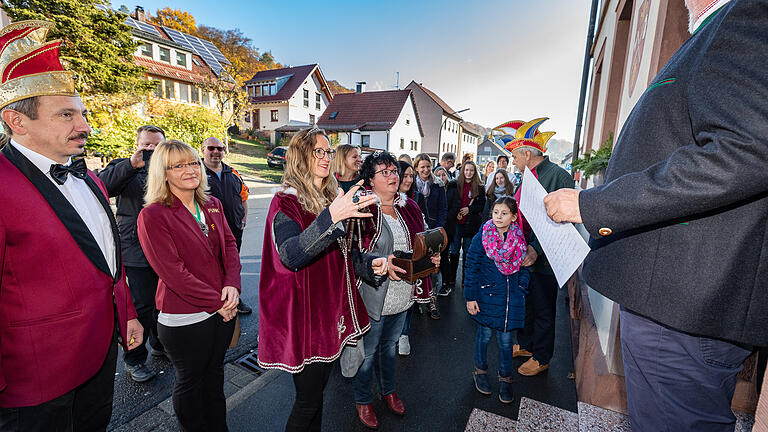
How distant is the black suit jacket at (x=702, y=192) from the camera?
88 cm

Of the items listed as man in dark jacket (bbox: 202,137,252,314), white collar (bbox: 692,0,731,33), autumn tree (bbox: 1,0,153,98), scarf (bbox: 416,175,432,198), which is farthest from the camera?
autumn tree (bbox: 1,0,153,98)

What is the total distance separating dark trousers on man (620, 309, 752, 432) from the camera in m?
1.06

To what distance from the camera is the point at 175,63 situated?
29.3m

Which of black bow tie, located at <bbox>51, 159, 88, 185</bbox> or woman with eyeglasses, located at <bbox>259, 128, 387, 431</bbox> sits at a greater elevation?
black bow tie, located at <bbox>51, 159, 88, 185</bbox>

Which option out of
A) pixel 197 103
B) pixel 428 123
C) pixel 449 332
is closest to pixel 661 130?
pixel 449 332

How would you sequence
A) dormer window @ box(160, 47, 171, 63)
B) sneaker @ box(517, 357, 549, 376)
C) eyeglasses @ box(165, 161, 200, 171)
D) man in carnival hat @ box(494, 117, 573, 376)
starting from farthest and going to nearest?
dormer window @ box(160, 47, 171, 63) → sneaker @ box(517, 357, 549, 376) → man in carnival hat @ box(494, 117, 573, 376) → eyeglasses @ box(165, 161, 200, 171)

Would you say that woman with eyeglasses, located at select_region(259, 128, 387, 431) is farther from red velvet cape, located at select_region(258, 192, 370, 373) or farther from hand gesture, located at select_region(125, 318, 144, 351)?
hand gesture, located at select_region(125, 318, 144, 351)

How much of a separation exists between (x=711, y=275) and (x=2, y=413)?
2625 mm

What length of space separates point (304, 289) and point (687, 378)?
5.54ft

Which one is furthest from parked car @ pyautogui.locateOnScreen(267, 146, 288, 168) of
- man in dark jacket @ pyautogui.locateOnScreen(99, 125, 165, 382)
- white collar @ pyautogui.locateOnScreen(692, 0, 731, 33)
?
white collar @ pyautogui.locateOnScreen(692, 0, 731, 33)

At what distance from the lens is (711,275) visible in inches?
39.4

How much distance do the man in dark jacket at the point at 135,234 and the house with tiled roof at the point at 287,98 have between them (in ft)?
103

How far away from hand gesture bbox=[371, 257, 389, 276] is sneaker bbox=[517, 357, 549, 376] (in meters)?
2.29

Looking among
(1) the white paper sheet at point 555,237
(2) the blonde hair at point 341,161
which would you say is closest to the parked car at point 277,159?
(2) the blonde hair at point 341,161
